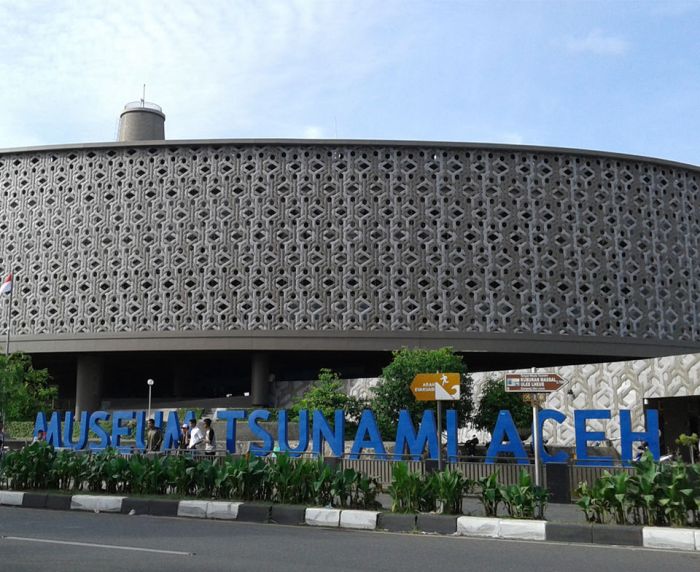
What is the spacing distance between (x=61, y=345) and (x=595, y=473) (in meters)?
36.5

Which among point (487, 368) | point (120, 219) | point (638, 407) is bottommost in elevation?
point (638, 407)

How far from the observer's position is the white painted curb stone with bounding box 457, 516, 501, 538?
32.1 ft

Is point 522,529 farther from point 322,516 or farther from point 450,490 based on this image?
point 322,516

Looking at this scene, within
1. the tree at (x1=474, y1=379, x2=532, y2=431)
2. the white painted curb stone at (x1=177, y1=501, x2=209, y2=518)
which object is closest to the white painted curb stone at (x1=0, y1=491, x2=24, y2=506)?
the white painted curb stone at (x1=177, y1=501, x2=209, y2=518)

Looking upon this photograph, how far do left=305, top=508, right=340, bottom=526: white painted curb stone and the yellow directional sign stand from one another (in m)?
3.58

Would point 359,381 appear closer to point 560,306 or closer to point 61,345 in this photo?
point 560,306

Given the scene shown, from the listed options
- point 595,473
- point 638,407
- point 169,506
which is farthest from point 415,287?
point 169,506

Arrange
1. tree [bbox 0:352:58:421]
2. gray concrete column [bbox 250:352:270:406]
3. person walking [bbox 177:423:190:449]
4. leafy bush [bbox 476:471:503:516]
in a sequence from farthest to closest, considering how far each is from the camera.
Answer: gray concrete column [bbox 250:352:270:406]
tree [bbox 0:352:58:421]
person walking [bbox 177:423:190:449]
leafy bush [bbox 476:471:503:516]

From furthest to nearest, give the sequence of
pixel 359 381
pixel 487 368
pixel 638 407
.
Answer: pixel 487 368 < pixel 359 381 < pixel 638 407

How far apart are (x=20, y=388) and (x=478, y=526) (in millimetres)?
32213

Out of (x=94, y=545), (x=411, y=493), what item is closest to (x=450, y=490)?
(x=411, y=493)

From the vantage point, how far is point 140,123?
53719 millimetres

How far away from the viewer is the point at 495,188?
4406 centimetres

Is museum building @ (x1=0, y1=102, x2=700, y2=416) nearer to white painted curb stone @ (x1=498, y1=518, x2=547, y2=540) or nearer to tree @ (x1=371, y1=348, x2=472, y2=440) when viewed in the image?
tree @ (x1=371, y1=348, x2=472, y2=440)
